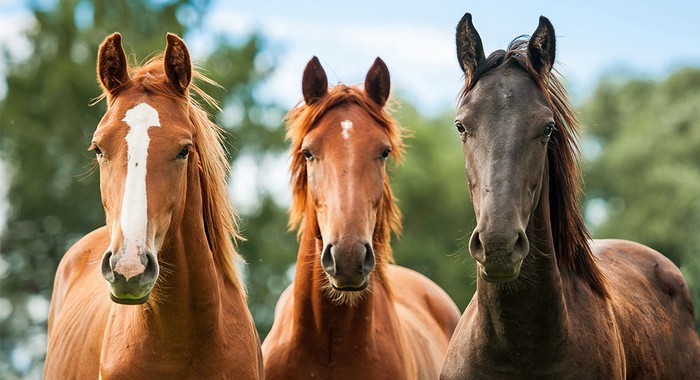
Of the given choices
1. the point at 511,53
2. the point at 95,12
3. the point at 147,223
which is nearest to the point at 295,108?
the point at 511,53

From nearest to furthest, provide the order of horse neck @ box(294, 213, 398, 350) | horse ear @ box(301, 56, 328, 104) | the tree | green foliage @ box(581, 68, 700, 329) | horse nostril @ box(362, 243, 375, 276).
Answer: horse nostril @ box(362, 243, 375, 276)
horse neck @ box(294, 213, 398, 350)
horse ear @ box(301, 56, 328, 104)
the tree
green foliage @ box(581, 68, 700, 329)

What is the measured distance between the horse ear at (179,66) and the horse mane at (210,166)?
4 centimetres

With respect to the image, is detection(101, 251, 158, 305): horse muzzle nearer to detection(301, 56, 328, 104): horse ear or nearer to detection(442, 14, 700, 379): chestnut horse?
detection(442, 14, 700, 379): chestnut horse

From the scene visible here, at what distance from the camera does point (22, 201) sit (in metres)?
21.8

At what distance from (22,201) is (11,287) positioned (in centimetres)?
207

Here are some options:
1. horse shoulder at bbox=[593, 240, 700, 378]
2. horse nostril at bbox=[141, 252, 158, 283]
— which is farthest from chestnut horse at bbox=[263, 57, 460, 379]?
horse shoulder at bbox=[593, 240, 700, 378]

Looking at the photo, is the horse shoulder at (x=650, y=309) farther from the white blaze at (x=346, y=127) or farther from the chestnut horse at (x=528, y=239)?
the white blaze at (x=346, y=127)

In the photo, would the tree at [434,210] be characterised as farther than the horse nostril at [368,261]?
Yes

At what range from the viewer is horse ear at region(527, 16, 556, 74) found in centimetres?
478

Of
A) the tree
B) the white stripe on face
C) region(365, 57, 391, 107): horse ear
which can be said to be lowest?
the white stripe on face

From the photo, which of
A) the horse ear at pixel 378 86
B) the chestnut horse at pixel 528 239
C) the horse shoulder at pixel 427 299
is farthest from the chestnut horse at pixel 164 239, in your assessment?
the horse shoulder at pixel 427 299

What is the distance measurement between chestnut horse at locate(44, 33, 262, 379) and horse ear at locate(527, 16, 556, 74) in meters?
1.80

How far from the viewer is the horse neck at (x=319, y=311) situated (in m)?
5.72

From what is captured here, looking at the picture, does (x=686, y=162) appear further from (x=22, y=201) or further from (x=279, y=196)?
(x=22, y=201)
